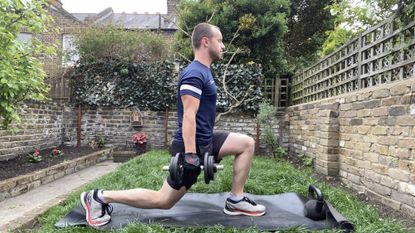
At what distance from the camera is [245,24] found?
10609 mm

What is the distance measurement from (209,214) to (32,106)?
6.44m

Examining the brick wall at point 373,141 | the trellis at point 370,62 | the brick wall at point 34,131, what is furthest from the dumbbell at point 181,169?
the brick wall at point 34,131

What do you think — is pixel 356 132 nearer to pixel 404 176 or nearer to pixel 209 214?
pixel 404 176

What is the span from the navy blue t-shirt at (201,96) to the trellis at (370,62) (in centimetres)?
230

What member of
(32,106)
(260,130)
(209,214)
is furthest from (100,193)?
(260,130)

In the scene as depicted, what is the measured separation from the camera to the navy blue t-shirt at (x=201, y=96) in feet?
9.88

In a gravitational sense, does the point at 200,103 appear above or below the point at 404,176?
above

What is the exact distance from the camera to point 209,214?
3525mm

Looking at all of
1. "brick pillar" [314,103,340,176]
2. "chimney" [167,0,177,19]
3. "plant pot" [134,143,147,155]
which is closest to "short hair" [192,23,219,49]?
"brick pillar" [314,103,340,176]

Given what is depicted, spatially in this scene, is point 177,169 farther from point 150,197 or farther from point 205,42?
point 205,42

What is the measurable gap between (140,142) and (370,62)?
6462 mm

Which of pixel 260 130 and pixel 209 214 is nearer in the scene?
pixel 209 214

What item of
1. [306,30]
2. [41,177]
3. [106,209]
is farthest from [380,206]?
[306,30]

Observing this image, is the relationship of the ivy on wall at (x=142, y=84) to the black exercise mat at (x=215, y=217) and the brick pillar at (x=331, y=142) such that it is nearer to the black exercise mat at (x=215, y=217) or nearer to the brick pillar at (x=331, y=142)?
the brick pillar at (x=331, y=142)
